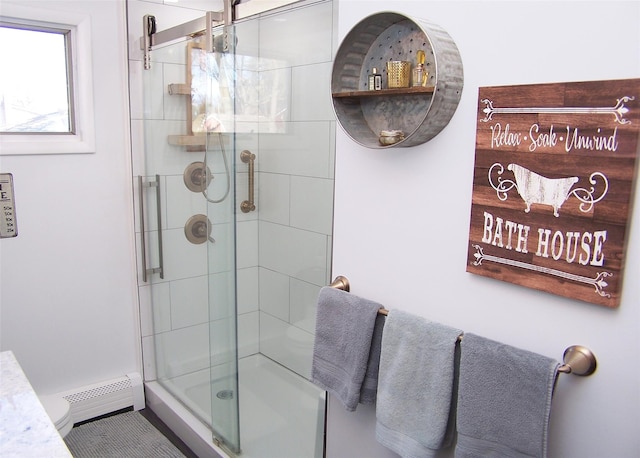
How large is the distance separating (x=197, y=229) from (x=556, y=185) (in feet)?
5.63

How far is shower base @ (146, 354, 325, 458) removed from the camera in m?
2.05

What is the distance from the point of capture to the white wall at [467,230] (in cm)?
94

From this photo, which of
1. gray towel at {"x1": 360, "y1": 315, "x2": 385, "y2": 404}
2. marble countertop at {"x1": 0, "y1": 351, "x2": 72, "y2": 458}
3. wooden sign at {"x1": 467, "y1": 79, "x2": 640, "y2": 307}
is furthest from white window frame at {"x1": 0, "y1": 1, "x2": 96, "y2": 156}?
wooden sign at {"x1": 467, "y1": 79, "x2": 640, "y2": 307}

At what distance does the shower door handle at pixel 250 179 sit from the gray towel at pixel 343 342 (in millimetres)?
865

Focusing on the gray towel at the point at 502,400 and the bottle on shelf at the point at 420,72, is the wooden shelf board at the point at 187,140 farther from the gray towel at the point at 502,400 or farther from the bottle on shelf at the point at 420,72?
the gray towel at the point at 502,400

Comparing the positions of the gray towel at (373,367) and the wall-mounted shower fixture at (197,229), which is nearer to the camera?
the gray towel at (373,367)

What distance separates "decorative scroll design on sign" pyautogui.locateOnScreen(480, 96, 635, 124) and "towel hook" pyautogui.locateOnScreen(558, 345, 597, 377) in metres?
0.43

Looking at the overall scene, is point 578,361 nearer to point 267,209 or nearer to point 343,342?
point 343,342

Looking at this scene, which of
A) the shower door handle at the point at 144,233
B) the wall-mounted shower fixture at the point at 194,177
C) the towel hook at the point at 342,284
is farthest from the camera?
the shower door handle at the point at 144,233

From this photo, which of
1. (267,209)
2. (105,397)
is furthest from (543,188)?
(105,397)

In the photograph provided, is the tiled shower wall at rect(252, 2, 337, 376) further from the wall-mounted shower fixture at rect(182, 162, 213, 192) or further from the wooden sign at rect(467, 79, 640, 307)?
the wooden sign at rect(467, 79, 640, 307)

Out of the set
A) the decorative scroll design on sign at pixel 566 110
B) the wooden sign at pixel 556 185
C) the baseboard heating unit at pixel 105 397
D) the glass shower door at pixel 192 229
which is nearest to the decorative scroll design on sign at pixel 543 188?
the wooden sign at pixel 556 185

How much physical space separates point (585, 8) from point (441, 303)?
0.69m

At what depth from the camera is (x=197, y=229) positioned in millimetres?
2379
